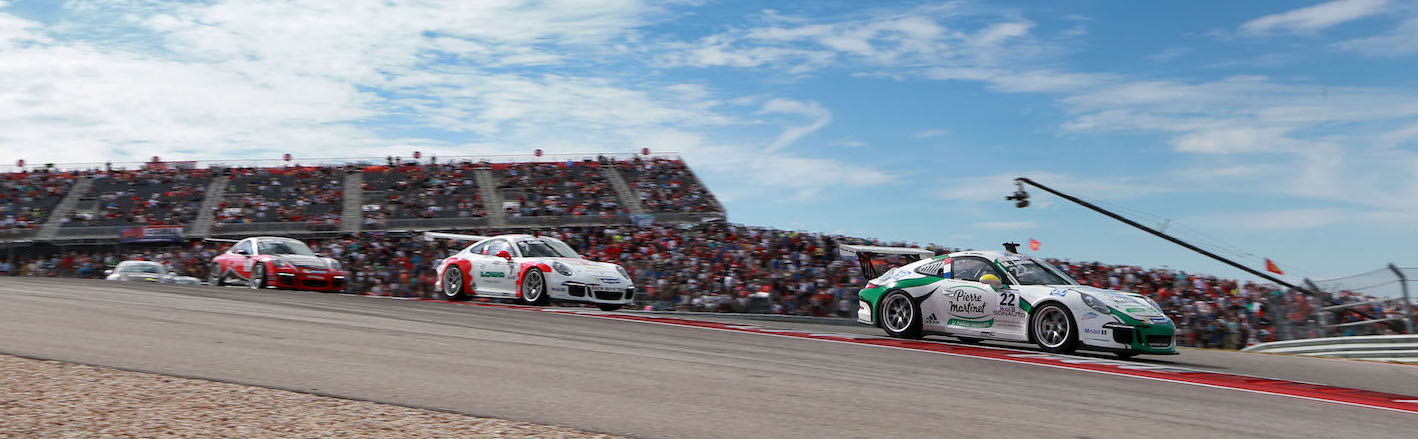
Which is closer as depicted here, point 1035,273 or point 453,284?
point 1035,273

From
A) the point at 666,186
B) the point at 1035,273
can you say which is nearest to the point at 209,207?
the point at 666,186

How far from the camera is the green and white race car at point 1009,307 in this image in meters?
10.8

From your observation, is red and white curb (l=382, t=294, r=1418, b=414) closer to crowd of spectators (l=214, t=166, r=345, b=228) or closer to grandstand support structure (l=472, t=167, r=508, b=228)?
grandstand support structure (l=472, t=167, r=508, b=228)

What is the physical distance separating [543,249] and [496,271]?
3.08ft

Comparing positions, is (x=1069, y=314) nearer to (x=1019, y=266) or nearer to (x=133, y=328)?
(x=1019, y=266)

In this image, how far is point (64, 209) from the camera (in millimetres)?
44625

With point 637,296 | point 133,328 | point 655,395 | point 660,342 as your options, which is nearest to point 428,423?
point 655,395

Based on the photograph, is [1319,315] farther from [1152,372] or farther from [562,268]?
[562,268]

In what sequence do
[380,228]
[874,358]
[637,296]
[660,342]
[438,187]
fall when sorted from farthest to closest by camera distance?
1. [438,187]
2. [380,228]
3. [637,296]
4. [660,342]
5. [874,358]

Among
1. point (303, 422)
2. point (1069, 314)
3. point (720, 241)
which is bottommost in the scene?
point (303, 422)

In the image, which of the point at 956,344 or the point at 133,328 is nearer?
the point at 133,328

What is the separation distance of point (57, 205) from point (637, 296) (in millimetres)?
37035

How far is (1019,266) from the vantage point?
39.2 feet

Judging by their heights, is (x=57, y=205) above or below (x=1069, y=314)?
above
